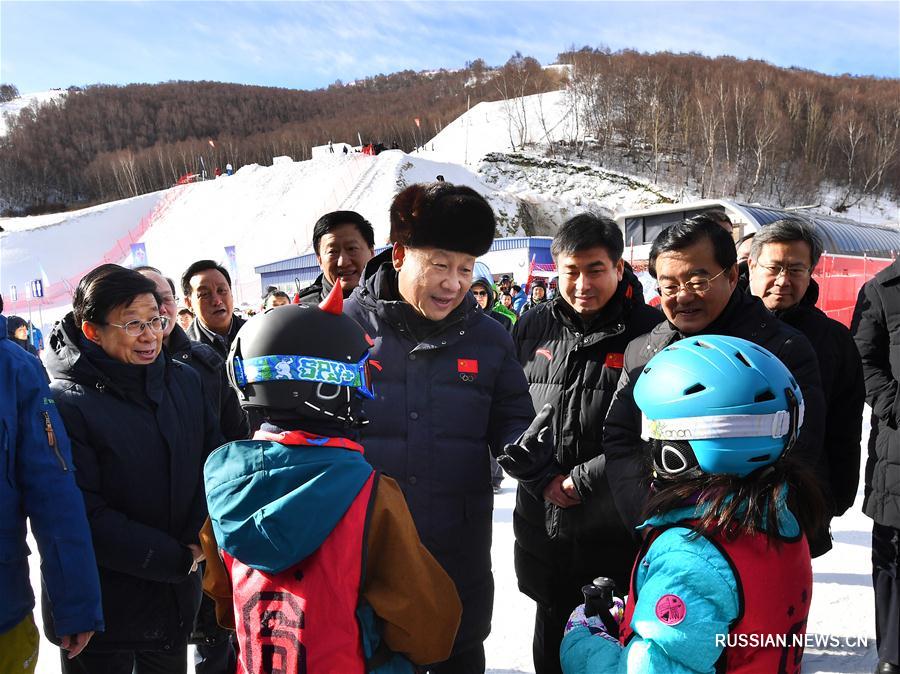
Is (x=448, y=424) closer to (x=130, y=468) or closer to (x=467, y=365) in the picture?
(x=467, y=365)

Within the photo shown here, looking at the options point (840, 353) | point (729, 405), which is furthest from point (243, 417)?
point (840, 353)

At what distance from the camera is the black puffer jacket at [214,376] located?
2730 mm

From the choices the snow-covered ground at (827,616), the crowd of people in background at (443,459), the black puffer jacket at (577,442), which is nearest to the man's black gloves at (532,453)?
the crowd of people in background at (443,459)

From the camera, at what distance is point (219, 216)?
44875 mm

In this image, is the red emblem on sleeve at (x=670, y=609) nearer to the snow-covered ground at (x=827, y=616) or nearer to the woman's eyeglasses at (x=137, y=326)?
the woman's eyeglasses at (x=137, y=326)

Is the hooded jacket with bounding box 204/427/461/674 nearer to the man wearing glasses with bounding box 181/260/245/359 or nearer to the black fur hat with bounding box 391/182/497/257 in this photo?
the black fur hat with bounding box 391/182/497/257

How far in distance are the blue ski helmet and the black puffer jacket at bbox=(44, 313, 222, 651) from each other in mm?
1602

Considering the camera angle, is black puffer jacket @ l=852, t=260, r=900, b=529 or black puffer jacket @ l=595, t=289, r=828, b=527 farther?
black puffer jacket @ l=852, t=260, r=900, b=529

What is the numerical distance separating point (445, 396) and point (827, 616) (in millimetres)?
2697

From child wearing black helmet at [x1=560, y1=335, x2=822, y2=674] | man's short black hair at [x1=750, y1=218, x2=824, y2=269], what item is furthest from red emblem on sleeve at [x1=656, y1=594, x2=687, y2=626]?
man's short black hair at [x1=750, y1=218, x2=824, y2=269]

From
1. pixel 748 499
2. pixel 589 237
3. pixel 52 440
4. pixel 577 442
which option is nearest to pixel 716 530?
pixel 748 499

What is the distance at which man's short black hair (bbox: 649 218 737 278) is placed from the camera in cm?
207

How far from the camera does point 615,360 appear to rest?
7.82 ft

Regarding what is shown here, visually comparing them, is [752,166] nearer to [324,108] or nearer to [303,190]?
[303,190]
